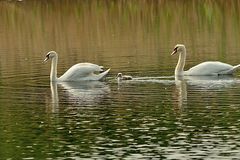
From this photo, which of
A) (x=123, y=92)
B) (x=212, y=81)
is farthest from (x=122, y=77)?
(x=212, y=81)

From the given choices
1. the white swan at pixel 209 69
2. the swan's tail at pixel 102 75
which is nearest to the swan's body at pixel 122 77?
the swan's tail at pixel 102 75

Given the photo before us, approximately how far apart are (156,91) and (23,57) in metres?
10.2

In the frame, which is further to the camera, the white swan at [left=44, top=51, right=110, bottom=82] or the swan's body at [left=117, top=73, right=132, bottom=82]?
the white swan at [left=44, top=51, right=110, bottom=82]

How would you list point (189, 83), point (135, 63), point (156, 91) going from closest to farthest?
1. point (156, 91)
2. point (189, 83)
3. point (135, 63)

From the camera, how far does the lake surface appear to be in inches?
698

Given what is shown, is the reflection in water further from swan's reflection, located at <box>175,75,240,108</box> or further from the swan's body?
the swan's body

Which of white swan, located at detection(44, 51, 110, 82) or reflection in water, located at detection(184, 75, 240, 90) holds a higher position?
white swan, located at detection(44, 51, 110, 82)

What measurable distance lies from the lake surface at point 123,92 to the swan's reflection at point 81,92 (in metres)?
0.03

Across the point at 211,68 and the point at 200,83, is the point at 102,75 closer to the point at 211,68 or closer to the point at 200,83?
the point at 211,68

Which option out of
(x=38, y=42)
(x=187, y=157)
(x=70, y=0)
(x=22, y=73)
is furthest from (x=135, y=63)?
(x=70, y=0)

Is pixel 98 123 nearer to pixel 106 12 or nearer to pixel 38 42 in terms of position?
pixel 38 42

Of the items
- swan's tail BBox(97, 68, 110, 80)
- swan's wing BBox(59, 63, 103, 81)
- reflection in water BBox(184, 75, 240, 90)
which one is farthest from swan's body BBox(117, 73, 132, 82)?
reflection in water BBox(184, 75, 240, 90)

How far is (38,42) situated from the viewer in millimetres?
39594

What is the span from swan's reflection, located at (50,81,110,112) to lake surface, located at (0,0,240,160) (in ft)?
0.09
